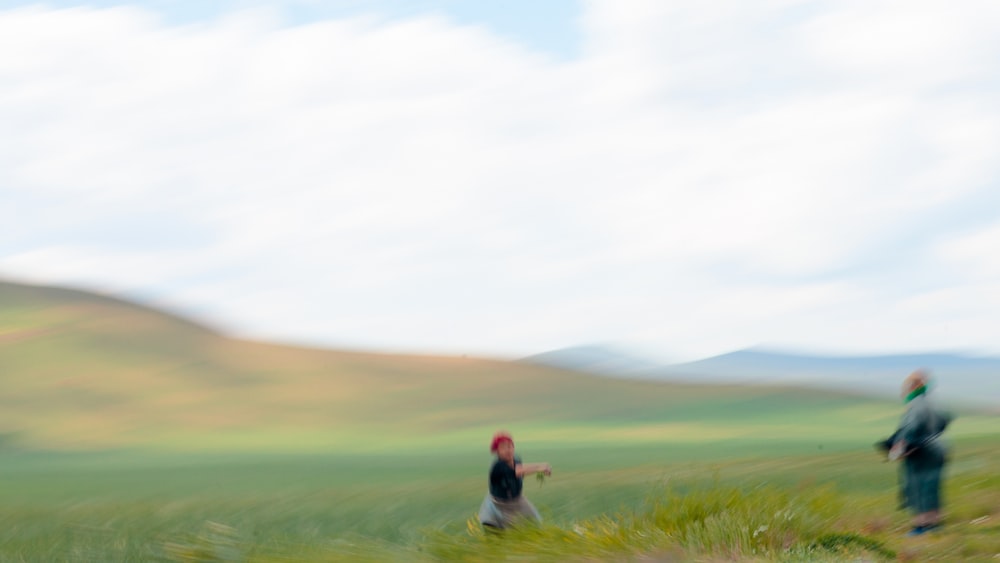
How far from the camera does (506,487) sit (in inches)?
462

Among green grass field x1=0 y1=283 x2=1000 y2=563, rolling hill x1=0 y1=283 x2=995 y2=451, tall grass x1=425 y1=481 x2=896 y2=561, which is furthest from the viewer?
rolling hill x1=0 y1=283 x2=995 y2=451

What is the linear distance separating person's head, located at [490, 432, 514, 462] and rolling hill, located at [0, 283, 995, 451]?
2098 cm

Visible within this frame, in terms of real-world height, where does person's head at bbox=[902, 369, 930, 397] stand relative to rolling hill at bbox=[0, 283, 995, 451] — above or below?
below

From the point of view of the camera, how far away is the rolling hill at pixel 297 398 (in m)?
33.3

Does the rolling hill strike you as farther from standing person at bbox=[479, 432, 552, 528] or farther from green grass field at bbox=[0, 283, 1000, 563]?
standing person at bbox=[479, 432, 552, 528]

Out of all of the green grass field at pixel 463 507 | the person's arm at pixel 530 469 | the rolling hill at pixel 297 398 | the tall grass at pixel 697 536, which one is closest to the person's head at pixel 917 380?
the green grass field at pixel 463 507

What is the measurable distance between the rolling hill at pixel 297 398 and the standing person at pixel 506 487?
67.6ft

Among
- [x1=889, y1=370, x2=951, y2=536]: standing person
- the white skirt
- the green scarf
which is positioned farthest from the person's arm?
the green scarf

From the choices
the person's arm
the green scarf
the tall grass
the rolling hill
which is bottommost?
the tall grass

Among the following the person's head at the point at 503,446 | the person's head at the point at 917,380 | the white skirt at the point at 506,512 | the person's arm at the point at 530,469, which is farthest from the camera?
the person's head at the point at 917,380

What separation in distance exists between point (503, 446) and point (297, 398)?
25152 mm

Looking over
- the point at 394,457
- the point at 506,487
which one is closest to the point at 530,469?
the point at 506,487

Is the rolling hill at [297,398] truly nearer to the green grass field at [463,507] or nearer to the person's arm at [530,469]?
the green grass field at [463,507]

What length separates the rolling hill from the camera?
109 ft
